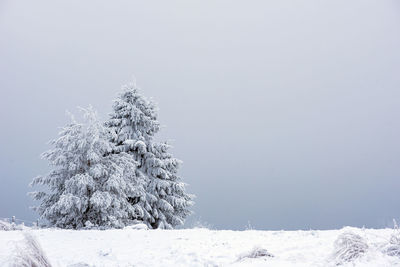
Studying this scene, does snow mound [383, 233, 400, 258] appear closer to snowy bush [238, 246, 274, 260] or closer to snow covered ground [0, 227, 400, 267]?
snow covered ground [0, 227, 400, 267]

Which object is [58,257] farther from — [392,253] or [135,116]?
[135,116]

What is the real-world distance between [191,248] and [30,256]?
424 cm

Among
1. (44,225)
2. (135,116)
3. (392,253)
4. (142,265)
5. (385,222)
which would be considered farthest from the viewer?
(135,116)

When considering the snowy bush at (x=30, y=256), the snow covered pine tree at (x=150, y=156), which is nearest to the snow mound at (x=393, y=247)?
the snowy bush at (x=30, y=256)

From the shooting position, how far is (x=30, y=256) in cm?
460

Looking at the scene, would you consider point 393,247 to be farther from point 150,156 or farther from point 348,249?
point 150,156

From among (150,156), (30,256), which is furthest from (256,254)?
(150,156)

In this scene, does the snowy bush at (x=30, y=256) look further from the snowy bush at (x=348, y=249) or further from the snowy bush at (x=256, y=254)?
the snowy bush at (x=348, y=249)

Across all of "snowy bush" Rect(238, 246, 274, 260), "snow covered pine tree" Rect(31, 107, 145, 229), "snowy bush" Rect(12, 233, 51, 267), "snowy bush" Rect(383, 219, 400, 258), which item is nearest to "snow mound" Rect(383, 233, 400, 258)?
"snowy bush" Rect(383, 219, 400, 258)

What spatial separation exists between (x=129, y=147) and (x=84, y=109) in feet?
14.1

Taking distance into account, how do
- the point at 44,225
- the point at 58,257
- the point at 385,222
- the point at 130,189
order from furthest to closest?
the point at 130,189 < the point at 44,225 < the point at 385,222 < the point at 58,257

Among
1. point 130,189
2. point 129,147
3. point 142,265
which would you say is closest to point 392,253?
point 142,265

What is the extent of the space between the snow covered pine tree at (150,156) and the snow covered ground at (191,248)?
28.8 feet

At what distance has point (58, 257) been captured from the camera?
7.05 meters
